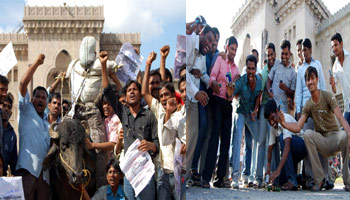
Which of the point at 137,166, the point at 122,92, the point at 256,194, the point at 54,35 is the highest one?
the point at 54,35

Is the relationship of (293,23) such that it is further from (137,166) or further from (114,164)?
(114,164)

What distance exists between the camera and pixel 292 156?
5.65 m

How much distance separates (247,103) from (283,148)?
56 cm

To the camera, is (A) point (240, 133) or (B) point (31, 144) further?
(A) point (240, 133)

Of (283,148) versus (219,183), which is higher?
(283,148)

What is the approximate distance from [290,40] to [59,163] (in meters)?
2.36

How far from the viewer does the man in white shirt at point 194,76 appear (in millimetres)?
4984

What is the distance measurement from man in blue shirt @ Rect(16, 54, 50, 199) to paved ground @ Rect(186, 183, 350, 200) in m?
1.31

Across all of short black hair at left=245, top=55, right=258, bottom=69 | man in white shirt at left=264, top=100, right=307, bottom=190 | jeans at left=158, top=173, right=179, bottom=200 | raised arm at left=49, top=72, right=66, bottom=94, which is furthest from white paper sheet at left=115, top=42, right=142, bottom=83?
man in white shirt at left=264, top=100, right=307, bottom=190

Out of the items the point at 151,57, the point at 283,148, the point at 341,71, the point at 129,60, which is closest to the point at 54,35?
the point at 129,60

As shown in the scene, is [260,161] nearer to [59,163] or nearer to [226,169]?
[226,169]

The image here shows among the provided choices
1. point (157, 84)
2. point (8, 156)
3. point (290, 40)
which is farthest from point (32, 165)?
point (290, 40)

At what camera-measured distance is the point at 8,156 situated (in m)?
4.96

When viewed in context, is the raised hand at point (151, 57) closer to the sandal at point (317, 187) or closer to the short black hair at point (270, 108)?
the short black hair at point (270, 108)
